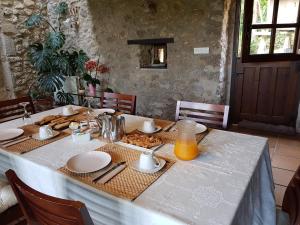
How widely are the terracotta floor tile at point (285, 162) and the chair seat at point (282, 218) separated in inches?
47.9

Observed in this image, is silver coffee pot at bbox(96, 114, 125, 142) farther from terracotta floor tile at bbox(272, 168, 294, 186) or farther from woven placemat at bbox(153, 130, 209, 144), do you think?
terracotta floor tile at bbox(272, 168, 294, 186)

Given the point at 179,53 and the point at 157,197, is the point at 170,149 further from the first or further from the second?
the point at 179,53

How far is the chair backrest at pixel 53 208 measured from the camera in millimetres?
618

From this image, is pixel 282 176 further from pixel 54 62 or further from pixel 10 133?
pixel 54 62

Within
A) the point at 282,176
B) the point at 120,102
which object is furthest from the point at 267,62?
the point at 120,102

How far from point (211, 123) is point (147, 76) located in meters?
1.93

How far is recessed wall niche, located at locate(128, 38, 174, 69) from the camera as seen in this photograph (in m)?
3.38

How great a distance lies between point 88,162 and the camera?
3.51ft

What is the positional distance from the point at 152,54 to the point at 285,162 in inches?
89.4

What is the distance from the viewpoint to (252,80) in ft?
10.0

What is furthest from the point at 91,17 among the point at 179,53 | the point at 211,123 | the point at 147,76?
the point at 211,123

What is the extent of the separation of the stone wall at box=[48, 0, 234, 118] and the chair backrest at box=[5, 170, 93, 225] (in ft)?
8.43

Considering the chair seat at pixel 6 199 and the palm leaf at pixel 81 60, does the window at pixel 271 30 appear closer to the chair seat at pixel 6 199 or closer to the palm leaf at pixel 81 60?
the palm leaf at pixel 81 60

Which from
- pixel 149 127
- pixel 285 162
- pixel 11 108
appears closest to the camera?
pixel 149 127
